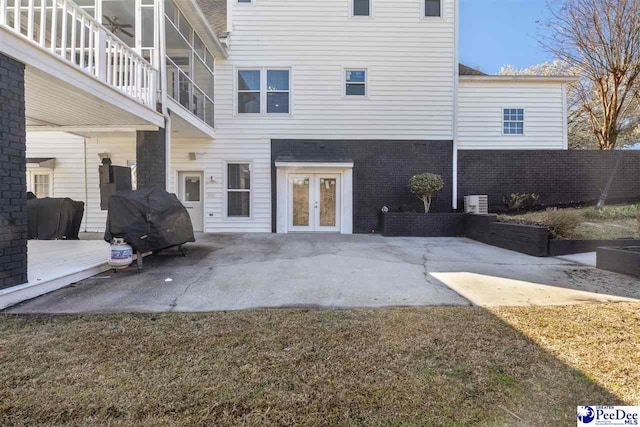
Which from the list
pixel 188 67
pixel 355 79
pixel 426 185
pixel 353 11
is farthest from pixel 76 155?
pixel 426 185

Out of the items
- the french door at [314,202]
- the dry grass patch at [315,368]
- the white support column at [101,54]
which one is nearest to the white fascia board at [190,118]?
the white support column at [101,54]

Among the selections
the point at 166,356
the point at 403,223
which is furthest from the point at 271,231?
the point at 166,356

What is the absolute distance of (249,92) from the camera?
11.4 metres

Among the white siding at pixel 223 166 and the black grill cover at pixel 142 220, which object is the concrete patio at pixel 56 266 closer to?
the black grill cover at pixel 142 220

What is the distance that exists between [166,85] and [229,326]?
6703 millimetres

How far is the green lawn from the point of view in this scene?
7605 mm

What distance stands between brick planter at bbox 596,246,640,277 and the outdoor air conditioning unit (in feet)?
15.7

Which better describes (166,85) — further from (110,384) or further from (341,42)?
(110,384)

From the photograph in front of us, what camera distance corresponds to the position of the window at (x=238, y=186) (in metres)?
11.4

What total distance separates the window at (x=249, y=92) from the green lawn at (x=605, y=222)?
8.64 m

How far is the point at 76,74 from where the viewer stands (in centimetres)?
520

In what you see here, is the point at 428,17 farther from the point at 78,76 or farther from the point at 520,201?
the point at 78,76

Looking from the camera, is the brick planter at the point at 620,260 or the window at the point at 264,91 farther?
the window at the point at 264,91

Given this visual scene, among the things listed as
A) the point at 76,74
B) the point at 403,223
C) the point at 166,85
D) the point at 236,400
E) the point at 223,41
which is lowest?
the point at 236,400
